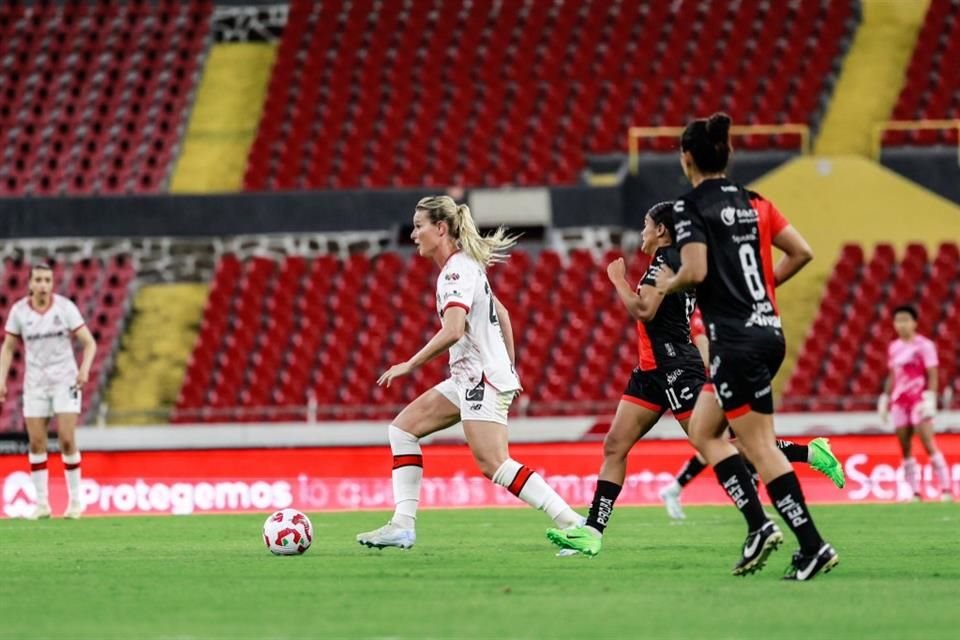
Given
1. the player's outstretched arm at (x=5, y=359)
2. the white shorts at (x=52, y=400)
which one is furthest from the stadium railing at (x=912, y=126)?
the player's outstretched arm at (x=5, y=359)

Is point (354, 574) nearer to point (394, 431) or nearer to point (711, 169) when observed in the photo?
point (394, 431)

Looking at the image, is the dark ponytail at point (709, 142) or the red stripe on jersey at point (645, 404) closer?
the dark ponytail at point (709, 142)

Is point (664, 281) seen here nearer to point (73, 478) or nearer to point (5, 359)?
point (5, 359)

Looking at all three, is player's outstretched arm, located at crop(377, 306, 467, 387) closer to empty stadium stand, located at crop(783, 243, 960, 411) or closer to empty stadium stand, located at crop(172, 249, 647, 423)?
empty stadium stand, located at crop(783, 243, 960, 411)

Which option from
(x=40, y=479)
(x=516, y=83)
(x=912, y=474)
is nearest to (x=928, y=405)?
(x=912, y=474)

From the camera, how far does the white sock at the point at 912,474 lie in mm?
18766

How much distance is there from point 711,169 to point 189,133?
2257cm

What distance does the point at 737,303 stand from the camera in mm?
8562

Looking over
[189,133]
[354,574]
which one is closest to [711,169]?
[354,574]

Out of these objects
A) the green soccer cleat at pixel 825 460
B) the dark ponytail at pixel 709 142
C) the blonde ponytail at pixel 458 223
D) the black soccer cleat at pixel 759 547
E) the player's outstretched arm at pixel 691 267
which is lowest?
the black soccer cleat at pixel 759 547

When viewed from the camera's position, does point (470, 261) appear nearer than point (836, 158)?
Yes

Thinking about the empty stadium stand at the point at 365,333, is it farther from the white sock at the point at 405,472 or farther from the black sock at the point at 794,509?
the black sock at the point at 794,509

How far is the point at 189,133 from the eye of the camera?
3030 centimetres

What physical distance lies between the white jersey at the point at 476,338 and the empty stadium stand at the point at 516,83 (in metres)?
16.9
